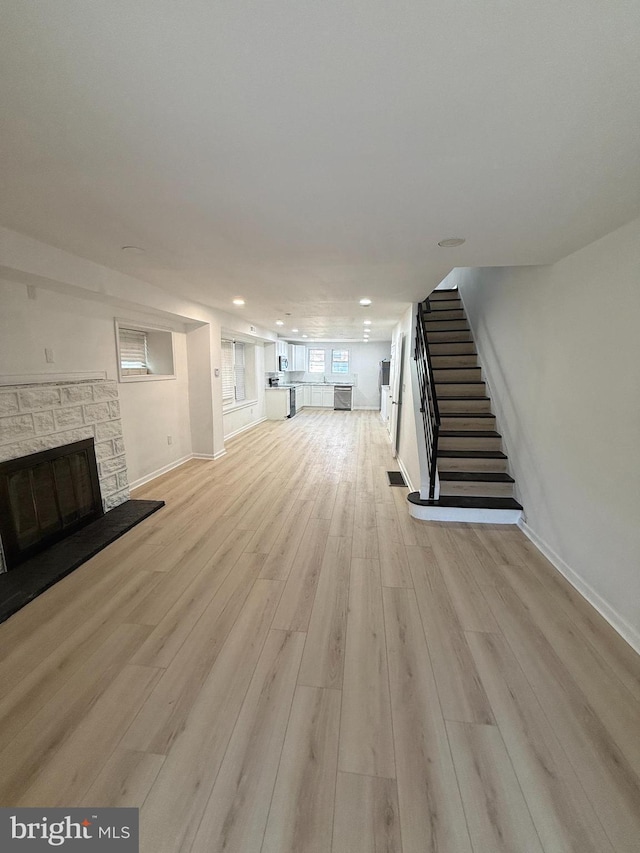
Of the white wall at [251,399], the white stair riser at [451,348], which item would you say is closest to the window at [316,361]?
the white wall at [251,399]

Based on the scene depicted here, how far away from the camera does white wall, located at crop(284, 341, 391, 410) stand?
36.9 feet

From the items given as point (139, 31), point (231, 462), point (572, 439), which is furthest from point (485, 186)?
point (231, 462)

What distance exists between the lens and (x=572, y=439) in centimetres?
246

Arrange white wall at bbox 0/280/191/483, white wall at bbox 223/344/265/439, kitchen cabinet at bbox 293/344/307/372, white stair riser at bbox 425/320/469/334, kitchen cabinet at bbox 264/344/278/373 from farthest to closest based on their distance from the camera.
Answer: kitchen cabinet at bbox 293/344/307/372
kitchen cabinet at bbox 264/344/278/373
white wall at bbox 223/344/265/439
white stair riser at bbox 425/320/469/334
white wall at bbox 0/280/191/483

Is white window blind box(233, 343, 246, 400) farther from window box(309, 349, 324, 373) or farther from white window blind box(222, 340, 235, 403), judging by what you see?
window box(309, 349, 324, 373)

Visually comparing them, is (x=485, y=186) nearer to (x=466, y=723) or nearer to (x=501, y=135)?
(x=501, y=135)

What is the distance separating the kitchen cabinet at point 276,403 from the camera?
901cm

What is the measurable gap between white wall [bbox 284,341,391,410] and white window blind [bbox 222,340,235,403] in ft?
13.9

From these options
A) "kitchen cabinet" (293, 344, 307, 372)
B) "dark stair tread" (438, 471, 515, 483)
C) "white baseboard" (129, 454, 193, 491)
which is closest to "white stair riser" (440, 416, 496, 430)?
"dark stair tread" (438, 471, 515, 483)

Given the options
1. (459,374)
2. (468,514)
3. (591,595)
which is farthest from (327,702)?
(459,374)

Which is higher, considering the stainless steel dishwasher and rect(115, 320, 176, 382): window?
rect(115, 320, 176, 382): window

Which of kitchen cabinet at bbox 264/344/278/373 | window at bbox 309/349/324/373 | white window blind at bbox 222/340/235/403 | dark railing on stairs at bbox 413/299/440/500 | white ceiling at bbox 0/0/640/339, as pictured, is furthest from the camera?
window at bbox 309/349/324/373

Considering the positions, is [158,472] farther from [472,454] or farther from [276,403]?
[276,403]

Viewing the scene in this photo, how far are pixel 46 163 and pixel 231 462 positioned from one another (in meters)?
4.28
